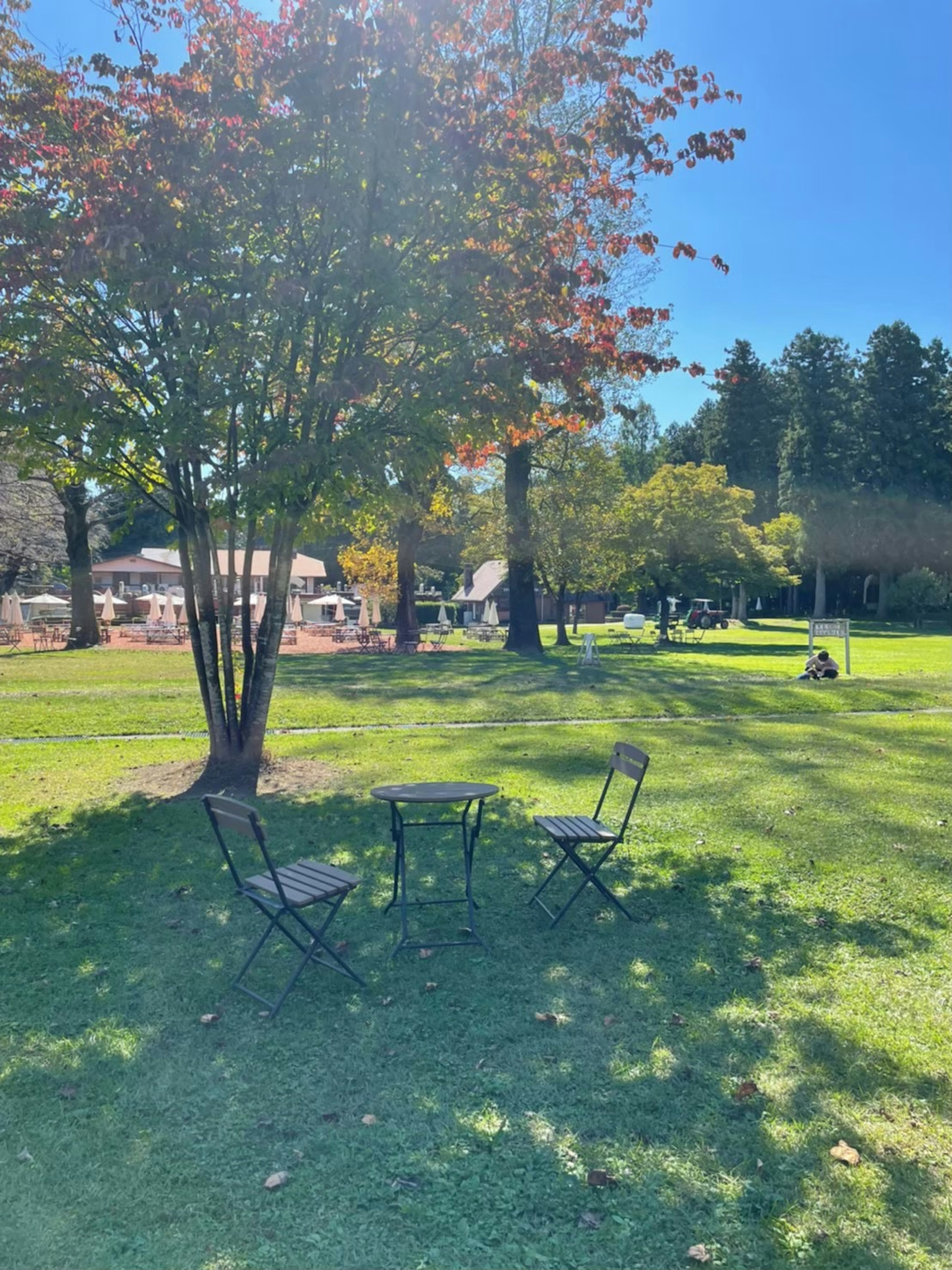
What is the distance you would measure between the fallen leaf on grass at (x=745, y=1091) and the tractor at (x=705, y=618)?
132 ft

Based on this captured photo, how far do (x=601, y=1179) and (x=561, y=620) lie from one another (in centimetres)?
3306

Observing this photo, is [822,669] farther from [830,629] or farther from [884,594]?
[884,594]

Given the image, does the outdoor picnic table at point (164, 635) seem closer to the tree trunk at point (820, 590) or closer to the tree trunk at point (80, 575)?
the tree trunk at point (80, 575)

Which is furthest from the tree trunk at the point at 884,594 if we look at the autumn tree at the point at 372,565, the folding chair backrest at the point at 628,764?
the folding chair backrest at the point at 628,764

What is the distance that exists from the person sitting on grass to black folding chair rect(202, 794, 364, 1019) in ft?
52.4

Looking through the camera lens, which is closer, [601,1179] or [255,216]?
[601,1179]

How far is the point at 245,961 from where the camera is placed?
4.72 metres

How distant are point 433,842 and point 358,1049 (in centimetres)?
315

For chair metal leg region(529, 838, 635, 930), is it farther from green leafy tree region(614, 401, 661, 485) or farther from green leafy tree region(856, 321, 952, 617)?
green leafy tree region(856, 321, 952, 617)

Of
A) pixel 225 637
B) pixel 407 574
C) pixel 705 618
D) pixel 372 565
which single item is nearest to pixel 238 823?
pixel 225 637

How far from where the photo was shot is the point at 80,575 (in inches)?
1083

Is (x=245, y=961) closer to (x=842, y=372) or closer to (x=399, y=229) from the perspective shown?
(x=399, y=229)

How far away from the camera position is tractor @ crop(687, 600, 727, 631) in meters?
47.6

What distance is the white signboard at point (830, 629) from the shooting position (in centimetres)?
2086
